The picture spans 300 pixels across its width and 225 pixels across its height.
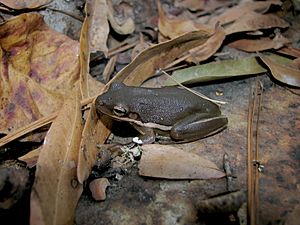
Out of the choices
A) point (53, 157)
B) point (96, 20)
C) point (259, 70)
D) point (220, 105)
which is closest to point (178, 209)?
point (53, 157)

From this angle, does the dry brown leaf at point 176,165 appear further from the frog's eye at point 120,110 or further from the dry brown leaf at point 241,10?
the dry brown leaf at point 241,10

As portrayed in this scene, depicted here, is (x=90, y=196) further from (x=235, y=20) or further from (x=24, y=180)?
(x=235, y=20)

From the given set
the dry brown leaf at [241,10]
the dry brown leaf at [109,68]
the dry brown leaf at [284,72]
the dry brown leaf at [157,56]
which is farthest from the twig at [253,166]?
the dry brown leaf at [109,68]

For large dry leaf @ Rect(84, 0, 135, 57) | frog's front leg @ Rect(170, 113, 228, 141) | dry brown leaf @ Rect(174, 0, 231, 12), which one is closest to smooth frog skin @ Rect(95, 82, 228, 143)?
frog's front leg @ Rect(170, 113, 228, 141)

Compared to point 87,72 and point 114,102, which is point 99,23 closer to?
point 87,72

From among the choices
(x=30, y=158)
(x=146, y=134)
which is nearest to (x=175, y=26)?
(x=146, y=134)

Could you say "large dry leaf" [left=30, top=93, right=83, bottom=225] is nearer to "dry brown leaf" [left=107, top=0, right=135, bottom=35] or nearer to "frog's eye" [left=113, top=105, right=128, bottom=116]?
"frog's eye" [left=113, top=105, right=128, bottom=116]
